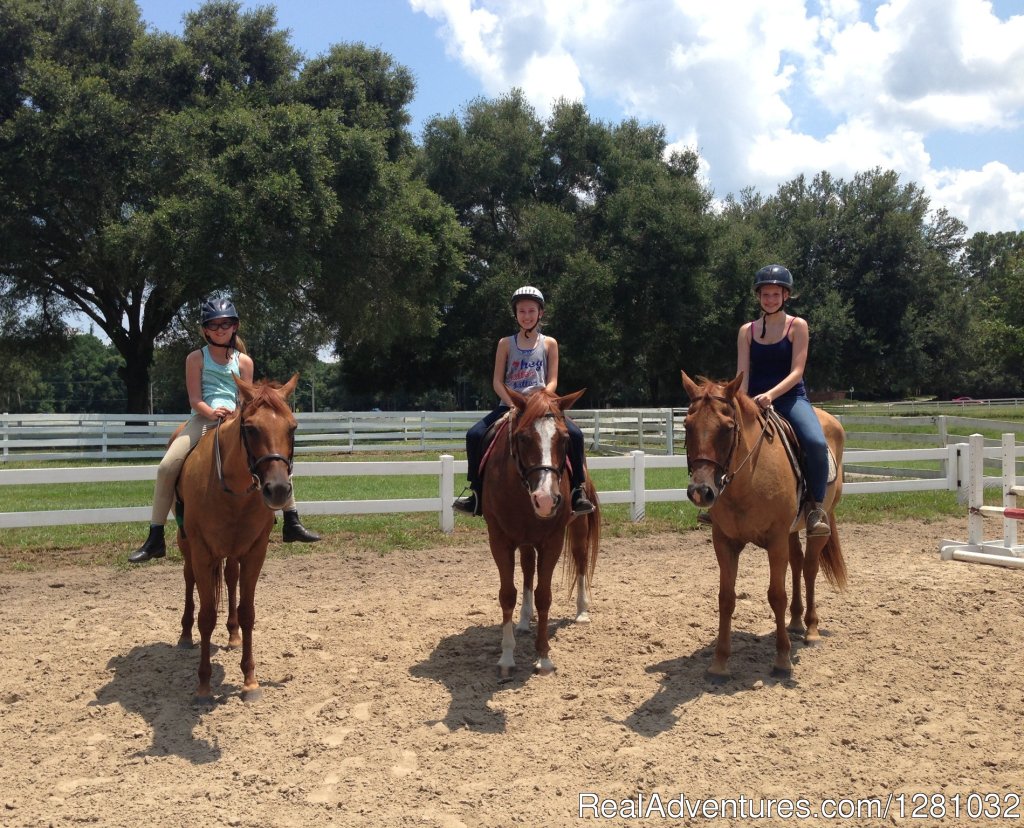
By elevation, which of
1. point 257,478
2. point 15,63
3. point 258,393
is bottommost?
point 257,478

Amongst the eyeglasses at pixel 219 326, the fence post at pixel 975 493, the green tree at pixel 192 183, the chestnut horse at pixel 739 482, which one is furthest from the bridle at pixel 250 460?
the green tree at pixel 192 183

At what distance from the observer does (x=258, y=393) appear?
467 centimetres

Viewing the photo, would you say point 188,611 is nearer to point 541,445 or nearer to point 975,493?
point 541,445

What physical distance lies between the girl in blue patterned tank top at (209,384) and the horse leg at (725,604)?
2996 millimetres

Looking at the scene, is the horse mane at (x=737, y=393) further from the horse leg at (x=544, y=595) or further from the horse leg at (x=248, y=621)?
the horse leg at (x=248, y=621)

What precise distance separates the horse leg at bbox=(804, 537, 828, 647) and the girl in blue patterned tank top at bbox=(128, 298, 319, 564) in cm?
389

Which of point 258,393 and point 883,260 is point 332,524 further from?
point 883,260

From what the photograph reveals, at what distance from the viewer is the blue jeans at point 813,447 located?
5.77 meters

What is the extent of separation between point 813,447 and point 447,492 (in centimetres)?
573

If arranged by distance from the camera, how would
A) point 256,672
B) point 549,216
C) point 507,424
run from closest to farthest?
point 256,672
point 507,424
point 549,216

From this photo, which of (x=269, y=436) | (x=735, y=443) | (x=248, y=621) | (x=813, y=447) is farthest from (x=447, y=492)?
(x=269, y=436)

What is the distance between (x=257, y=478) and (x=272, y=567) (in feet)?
15.5

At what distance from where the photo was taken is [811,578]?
21.2 feet

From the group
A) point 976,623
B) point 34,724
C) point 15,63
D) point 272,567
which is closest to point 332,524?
point 272,567
